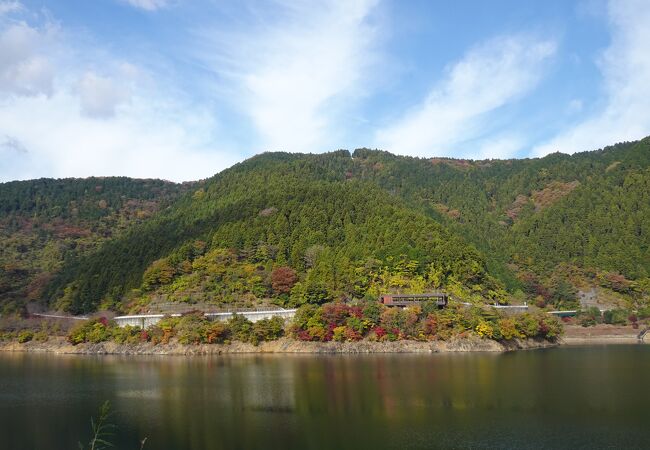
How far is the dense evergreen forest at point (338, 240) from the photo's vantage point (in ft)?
270

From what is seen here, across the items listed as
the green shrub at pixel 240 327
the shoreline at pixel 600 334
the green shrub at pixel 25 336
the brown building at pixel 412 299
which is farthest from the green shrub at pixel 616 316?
the green shrub at pixel 25 336

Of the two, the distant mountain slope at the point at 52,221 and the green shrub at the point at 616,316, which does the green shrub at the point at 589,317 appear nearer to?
the green shrub at the point at 616,316

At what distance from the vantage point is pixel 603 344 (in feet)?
266

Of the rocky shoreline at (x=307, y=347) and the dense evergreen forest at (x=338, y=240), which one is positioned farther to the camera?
the dense evergreen forest at (x=338, y=240)

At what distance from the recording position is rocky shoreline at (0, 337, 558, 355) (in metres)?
66.7

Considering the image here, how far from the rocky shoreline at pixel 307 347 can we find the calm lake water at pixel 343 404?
869 cm

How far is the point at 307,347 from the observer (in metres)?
68.6

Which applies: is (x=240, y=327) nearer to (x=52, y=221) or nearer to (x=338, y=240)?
(x=338, y=240)

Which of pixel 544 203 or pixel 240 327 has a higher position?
pixel 544 203

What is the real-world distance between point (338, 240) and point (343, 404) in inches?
2378

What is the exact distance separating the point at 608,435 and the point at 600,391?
12468 mm

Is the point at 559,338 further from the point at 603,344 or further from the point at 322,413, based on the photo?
the point at 322,413

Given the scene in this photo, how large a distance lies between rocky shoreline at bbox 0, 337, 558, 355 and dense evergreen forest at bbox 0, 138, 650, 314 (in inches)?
332

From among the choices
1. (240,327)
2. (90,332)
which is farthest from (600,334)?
(90,332)
